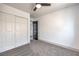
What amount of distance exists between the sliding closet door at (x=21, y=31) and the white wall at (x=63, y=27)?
6.30 feet

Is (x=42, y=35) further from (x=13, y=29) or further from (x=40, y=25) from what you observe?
(x=13, y=29)

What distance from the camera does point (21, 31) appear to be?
5055 mm

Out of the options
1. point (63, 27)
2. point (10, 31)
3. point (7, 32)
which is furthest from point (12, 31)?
point (63, 27)

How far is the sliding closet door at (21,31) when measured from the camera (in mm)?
4676

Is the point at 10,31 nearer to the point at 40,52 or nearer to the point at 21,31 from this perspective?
the point at 21,31

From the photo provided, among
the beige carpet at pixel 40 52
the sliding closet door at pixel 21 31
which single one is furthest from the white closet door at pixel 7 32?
the sliding closet door at pixel 21 31

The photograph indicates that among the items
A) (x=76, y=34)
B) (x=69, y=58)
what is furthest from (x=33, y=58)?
(x=76, y=34)

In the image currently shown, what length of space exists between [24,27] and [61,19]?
2.73m

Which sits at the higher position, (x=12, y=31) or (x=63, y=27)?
(x=63, y=27)

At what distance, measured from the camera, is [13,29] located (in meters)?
4.28

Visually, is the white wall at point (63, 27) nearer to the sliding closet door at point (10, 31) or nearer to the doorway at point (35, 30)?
the doorway at point (35, 30)

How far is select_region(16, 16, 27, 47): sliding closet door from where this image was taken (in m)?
4.68

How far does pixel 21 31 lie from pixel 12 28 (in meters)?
0.93

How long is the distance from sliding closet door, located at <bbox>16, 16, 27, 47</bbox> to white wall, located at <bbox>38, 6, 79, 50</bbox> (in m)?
1.92
